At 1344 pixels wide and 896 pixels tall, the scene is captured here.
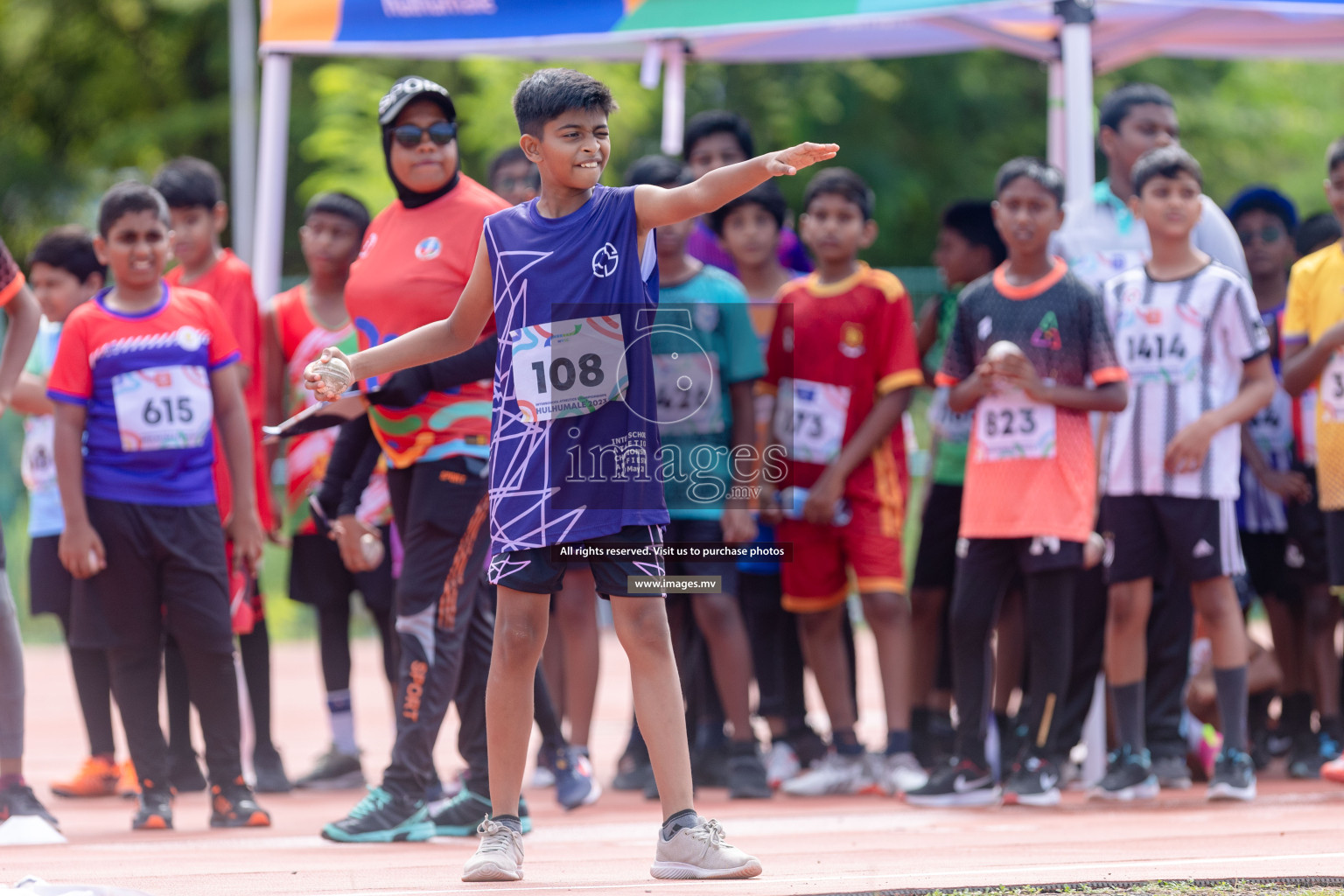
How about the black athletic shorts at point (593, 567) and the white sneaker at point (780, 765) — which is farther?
the white sneaker at point (780, 765)

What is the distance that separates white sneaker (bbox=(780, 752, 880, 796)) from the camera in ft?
19.3

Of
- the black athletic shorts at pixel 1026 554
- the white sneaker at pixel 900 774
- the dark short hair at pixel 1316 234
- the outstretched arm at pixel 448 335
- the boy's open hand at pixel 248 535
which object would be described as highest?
the dark short hair at pixel 1316 234

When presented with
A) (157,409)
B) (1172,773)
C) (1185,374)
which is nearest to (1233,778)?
(1172,773)

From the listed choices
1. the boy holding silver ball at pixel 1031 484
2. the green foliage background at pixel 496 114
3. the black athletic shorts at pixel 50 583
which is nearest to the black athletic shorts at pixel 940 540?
the boy holding silver ball at pixel 1031 484

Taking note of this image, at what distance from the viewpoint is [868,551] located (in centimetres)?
590

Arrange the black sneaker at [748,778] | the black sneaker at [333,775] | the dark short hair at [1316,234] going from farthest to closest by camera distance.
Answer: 1. the dark short hair at [1316,234]
2. the black sneaker at [333,775]
3. the black sneaker at [748,778]

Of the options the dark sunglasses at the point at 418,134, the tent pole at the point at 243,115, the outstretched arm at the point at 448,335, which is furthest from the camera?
the tent pole at the point at 243,115

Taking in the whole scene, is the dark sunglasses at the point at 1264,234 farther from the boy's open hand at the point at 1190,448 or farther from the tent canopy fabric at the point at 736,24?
the boy's open hand at the point at 1190,448

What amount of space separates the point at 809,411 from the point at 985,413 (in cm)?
74

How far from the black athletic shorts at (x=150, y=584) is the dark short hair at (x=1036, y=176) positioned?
9.82ft

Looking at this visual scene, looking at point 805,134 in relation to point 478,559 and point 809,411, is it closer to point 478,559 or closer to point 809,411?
point 809,411

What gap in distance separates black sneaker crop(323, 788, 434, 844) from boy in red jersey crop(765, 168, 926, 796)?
1.67m

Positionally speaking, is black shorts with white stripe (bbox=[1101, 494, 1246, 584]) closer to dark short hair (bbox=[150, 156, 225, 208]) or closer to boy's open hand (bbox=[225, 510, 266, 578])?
boy's open hand (bbox=[225, 510, 266, 578])

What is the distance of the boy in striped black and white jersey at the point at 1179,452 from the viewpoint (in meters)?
5.39
